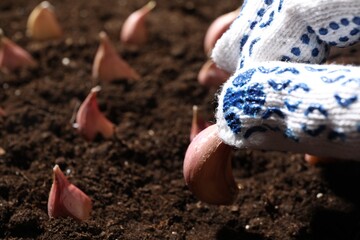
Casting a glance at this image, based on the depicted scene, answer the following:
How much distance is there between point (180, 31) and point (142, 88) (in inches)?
9.6

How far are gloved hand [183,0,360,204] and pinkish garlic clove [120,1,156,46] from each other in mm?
498

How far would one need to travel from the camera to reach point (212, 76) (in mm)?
1192

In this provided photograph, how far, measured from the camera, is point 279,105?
0.68 meters

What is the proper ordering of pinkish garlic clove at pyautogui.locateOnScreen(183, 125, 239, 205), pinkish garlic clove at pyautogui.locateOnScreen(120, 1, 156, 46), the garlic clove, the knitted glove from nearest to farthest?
1. the knitted glove
2. pinkish garlic clove at pyautogui.locateOnScreen(183, 125, 239, 205)
3. the garlic clove
4. pinkish garlic clove at pyautogui.locateOnScreen(120, 1, 156, 46)

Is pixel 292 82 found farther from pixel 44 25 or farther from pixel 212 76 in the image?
pixel 44 25

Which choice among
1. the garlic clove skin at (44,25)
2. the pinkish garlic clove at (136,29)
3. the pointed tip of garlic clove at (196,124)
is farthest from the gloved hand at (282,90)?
the garlic clove skin at (44,25)

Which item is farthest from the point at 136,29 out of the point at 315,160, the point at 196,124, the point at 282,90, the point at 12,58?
the point at 282,90

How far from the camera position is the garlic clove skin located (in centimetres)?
134

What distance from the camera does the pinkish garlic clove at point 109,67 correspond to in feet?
3.93

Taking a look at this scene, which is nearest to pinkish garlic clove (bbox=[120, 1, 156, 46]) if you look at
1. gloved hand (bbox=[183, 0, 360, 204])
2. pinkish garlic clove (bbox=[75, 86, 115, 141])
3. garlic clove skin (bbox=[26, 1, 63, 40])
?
garlic clove skin (bbox=[26, 1, 63, 40])

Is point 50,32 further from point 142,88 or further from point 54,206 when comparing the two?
point 54,206

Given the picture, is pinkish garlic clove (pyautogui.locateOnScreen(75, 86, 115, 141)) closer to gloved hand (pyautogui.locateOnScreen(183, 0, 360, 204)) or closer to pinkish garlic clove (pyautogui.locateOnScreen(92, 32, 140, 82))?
pinkish garlic clove (pyautogui.locateOnScreen(92, 32, 140, 82))

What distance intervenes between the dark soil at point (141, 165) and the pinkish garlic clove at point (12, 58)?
17 millimetres

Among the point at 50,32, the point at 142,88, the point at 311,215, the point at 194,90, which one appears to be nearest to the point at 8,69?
the point at 50,32
